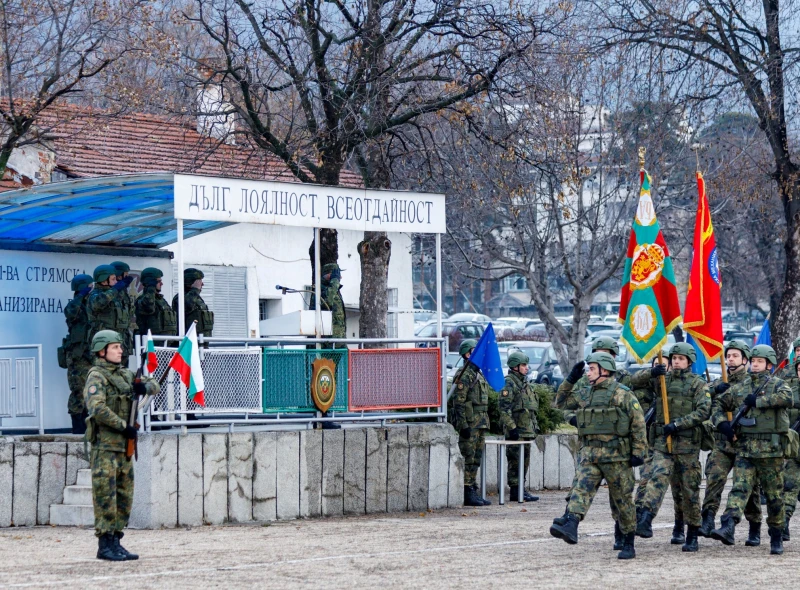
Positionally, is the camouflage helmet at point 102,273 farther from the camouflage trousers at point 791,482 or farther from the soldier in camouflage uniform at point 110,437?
the camouflage trousers at point 791,482

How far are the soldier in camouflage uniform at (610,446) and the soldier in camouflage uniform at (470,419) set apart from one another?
489 centimetres

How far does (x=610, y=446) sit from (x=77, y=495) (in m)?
5.87

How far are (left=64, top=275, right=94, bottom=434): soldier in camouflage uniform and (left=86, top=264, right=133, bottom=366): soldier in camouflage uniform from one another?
6.9 inches

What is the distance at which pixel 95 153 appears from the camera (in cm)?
2447

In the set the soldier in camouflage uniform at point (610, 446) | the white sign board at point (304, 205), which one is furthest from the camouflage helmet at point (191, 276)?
the soldier in camouflage uniform at point (610, 446)

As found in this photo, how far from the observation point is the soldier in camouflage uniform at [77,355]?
48.1 ft

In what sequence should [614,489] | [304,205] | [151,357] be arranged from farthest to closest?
1. [304,205]
2. [151,357]
3. [614,489]

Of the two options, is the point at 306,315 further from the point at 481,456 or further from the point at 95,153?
the point at 95,153

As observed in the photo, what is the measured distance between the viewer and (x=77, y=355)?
14820 mm

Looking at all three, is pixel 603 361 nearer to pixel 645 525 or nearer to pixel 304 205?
pixel 645 525

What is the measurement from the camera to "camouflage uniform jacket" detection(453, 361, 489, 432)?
52.2 feet

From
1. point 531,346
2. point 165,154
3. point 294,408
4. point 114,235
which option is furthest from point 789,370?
point 531,346

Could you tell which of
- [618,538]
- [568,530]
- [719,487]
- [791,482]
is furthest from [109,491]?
[791,482]

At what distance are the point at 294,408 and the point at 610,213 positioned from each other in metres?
13.9
